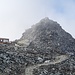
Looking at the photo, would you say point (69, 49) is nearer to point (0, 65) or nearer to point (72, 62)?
point (72, 62)

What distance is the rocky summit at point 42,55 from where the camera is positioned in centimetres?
4588

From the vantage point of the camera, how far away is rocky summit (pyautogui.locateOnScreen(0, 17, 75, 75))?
45875mm

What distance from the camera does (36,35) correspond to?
2532 inches

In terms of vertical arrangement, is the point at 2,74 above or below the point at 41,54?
below

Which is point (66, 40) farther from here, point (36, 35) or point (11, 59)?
point (11, 59)

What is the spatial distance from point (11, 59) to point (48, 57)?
8.37 m

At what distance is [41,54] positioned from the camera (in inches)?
2095

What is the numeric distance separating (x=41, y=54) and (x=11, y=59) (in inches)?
311

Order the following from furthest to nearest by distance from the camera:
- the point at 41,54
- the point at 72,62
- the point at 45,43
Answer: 1. the point at 45,43
2. the point at 41,54
3. the point at 72,62

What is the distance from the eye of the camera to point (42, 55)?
52.6m

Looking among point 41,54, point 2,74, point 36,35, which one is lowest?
point 2,74

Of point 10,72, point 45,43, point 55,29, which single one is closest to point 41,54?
point 45,43

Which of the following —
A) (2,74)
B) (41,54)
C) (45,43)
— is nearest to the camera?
(2,74)

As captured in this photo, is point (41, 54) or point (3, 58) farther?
point (41, 54)
